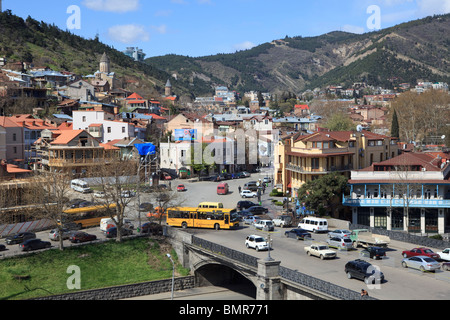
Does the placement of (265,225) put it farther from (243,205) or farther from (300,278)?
(300,278)

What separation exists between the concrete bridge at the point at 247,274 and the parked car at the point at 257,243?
2174 millimetres

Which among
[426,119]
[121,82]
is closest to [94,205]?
[426,119]

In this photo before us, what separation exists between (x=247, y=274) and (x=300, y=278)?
579 centimetres

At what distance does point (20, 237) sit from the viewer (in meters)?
41.9

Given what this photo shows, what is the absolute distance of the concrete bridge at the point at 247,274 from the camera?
24.8 metres

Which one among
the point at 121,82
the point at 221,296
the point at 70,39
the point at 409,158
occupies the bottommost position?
the point at 221,296

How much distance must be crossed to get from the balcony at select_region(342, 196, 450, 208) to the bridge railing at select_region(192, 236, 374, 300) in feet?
65.1

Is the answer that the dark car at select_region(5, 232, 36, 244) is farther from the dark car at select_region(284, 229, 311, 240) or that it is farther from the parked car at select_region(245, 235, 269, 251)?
the dark car at select_region(284, 229, 311, 240)

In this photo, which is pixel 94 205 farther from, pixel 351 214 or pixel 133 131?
pixel 133 131

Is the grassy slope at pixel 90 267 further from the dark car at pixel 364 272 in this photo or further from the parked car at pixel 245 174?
the parked car at pixel 245 174

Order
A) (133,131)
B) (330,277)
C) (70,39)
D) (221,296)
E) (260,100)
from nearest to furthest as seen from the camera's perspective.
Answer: (330,277)
(221,296)
(133,131)
(70,39)
(260,100)

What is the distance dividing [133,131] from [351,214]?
40.4 meters

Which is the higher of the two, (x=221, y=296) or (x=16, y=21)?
(x=16, y=21)

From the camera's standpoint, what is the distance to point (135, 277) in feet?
131
